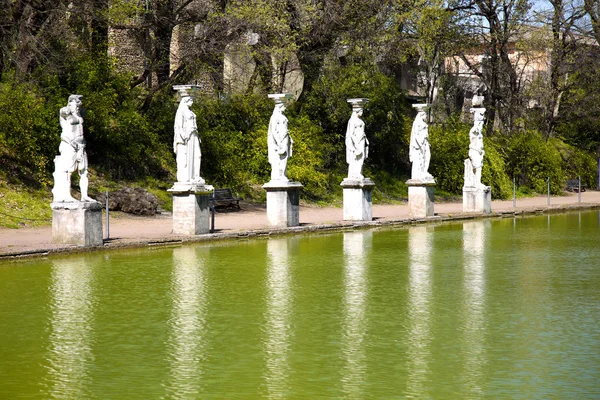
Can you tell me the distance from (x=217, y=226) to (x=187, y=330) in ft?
42.1

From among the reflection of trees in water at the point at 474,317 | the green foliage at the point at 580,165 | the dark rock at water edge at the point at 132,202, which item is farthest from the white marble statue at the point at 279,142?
the green foliage at the point at 580,165

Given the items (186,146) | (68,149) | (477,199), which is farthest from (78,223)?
(477,199)

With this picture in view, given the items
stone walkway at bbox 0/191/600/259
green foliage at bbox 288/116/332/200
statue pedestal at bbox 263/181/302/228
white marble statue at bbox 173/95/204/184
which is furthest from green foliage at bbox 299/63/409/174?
white marble statue at bbox 173/95/204/184

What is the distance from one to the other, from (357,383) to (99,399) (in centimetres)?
205

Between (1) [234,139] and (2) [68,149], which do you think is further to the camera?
(1) [234,139]

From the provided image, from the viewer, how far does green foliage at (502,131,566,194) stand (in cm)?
4150

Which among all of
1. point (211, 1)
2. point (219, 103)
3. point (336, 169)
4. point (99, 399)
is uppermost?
point (211, 1)

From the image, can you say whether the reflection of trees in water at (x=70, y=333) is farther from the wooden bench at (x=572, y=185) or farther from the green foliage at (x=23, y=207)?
the wooden bench at (x=572, y=185)

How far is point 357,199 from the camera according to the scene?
24156mm

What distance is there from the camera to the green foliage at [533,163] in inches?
1634

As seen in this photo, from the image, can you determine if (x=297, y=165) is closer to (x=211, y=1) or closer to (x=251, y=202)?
(x=251, y=202)

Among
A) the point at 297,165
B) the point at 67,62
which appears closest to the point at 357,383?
the point at 67,62

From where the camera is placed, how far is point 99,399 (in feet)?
22.8

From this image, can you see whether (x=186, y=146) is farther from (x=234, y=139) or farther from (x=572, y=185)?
(x=572, y=185)
